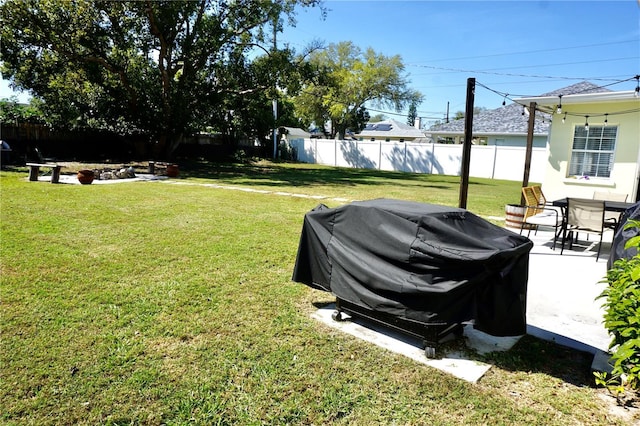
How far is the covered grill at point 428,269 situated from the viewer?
2855mm

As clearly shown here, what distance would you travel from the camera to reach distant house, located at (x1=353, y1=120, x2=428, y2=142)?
45.4 meters

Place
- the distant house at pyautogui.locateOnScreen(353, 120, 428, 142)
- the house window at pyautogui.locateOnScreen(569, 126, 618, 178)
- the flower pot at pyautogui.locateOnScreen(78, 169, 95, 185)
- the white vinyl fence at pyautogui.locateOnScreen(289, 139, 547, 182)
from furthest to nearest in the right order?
1. the distant house at pyautogui.locateOnScreen(353, 120, 428, 142)
2. the white vinyl fence at pyautogui.locateOnScreen(289, 139, 547, 182)
3. the flower pot at pyautogui.locateOnScreen(78, 169, 95, 185)
4. the house window at pyautogui.locateOnScreen(569, 126, 618, 178)

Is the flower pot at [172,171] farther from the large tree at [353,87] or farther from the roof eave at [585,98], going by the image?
the large tree at [353,87]

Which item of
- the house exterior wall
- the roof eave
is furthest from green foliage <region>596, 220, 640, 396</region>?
the roof eave

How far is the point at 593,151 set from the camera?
32.9ft

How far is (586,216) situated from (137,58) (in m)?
18.8

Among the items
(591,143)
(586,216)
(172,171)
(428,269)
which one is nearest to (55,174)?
(172,171)

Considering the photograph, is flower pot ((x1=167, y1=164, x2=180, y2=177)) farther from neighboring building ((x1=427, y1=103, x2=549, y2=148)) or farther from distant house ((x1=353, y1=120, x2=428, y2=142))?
distant house ((x1=353, y1=120, x2=428, y2=142))

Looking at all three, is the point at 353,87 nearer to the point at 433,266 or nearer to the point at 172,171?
the point at 172,171

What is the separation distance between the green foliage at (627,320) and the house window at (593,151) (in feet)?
29.7

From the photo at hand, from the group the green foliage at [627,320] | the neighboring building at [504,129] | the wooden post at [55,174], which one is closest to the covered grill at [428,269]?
the green foliage at [627,320]

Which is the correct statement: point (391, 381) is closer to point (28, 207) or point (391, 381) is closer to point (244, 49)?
point (28, 207)

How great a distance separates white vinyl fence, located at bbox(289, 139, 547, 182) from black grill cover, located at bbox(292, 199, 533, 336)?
63.5 feet

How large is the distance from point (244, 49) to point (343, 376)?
20009mm
